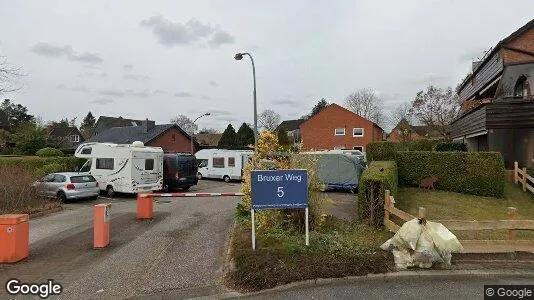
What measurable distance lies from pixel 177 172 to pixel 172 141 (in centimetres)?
2100

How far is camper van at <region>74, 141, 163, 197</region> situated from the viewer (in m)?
18.9

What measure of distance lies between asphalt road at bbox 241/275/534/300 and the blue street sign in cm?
172

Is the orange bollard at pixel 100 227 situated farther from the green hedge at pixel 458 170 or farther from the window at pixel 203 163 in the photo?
the window at pixel 203 163

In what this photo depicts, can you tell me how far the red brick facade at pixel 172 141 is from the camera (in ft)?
132

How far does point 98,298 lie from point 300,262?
3219 mm

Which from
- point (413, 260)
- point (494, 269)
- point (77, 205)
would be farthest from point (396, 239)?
point (77, 205)

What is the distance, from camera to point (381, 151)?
20953 mm

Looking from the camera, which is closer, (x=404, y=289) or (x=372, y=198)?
(x=404, y=289)

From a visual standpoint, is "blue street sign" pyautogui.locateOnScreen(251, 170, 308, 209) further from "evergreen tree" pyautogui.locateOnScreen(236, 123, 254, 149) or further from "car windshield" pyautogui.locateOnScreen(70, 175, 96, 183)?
"evergreen tree" pyautogui.locateOnScreen(236, 123, 254, 149)

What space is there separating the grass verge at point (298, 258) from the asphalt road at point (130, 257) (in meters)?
0.49

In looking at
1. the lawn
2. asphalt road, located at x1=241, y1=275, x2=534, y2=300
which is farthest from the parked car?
asphalt road, located at x1=241, y1=275, x2=534, y2=300

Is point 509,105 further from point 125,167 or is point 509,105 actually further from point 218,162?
point 218,162

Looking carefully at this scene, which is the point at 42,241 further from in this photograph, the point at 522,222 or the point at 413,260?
the point at 522,222

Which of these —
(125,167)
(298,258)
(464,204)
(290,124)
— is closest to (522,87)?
(464,204)
